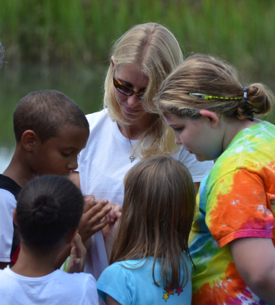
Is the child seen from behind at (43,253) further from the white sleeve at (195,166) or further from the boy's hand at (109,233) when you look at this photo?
the white sleeve at (195,166)

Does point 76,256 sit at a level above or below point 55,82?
below

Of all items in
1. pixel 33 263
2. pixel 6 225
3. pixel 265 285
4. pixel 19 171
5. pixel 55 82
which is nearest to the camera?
pixel 265 285

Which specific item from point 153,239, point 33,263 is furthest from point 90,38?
point 33,263

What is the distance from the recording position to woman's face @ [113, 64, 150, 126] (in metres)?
2.13

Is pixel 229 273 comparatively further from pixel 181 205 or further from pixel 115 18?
pixel 115 18

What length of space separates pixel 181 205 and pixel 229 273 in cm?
32

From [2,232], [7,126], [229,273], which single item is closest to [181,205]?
[229,273]

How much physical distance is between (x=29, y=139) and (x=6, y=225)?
0.48 m

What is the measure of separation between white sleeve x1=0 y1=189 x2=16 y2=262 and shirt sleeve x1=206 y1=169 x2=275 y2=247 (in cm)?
89

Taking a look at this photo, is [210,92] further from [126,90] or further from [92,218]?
[92,218]

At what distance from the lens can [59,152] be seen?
6.75 ft

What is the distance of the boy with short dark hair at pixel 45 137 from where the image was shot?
6.63 feet

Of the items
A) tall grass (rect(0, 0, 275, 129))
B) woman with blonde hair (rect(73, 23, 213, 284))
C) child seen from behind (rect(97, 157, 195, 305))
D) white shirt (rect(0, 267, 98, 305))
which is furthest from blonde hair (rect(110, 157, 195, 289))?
tall grass (rect(0, 0, 275, 129))

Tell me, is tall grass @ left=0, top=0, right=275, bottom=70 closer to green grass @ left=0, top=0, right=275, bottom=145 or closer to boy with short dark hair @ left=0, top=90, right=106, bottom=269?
green grass @ left=0, top=0, right=275, bottom=145
